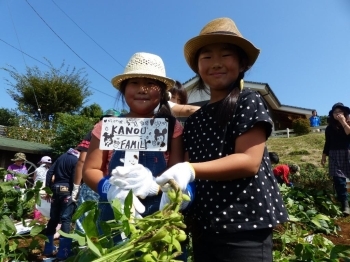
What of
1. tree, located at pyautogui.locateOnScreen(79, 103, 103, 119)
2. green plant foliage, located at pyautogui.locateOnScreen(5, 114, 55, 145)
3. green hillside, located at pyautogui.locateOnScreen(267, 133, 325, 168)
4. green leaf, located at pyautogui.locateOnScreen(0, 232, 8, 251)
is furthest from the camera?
tree, located at pyautogui.locateOnScreen(79, 103, 103, 119)

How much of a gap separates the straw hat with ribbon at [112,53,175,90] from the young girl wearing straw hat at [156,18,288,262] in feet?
0.61

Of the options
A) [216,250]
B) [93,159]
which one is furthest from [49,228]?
[216,250]

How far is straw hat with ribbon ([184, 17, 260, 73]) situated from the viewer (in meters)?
1.45

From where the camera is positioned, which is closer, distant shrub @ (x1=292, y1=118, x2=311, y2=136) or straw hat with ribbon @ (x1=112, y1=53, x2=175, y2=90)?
straw hat with ribbon @ (x1=112, y1=53, x2=175, y2=90)

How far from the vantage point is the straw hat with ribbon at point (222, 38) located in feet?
4.76

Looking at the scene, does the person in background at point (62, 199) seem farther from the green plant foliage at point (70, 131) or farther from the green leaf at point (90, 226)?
the green plant foliage at point (70, 131)

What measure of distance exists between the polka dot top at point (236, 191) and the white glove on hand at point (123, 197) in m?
0.30

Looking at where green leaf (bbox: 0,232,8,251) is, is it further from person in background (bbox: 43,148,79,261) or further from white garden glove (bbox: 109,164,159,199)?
person in background (bbox: 43,148,79,261)

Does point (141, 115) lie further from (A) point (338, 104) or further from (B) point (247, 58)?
(A) point (338, 104)

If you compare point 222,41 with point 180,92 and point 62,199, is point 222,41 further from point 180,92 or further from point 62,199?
point 62,199

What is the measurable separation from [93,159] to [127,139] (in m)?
0.19

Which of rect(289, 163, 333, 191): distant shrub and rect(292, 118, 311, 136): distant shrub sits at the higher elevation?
rect(292, 118, 311, 136): distant shrub

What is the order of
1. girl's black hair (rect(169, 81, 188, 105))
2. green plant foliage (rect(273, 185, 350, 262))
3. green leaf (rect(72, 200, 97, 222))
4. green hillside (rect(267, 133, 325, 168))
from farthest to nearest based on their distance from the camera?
green hillside (rect(267, 133, 325, 168)) < girl's black hair (rect(169, 81, 188, 105)) < green plant foliage (rect(273, 185, 350, 262)) < green leaf (rect(72, 200, 97, 222))

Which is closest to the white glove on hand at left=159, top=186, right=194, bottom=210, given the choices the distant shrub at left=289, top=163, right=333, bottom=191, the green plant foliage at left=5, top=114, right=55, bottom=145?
the distant shrub at left=289, top=163, right=333, bottom=191
